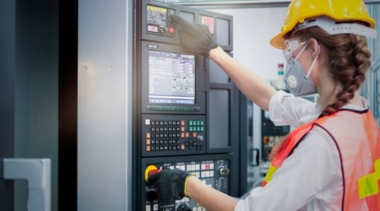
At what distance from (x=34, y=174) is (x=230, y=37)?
113cm

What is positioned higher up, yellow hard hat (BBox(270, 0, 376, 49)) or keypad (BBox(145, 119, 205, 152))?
yellow hard hat (BBox(270, 0, 376, 49))

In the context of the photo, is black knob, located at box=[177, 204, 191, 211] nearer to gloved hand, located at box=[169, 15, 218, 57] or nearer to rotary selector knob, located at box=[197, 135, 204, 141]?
rotary selector knob, located at box=[197, 135, 204, 141]

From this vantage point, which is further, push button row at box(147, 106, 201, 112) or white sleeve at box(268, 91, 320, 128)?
white sleeve at box(268, 91, 320, 128)

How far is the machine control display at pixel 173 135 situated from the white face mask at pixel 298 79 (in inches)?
15.4

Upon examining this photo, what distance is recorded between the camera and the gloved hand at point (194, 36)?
1.45 meters

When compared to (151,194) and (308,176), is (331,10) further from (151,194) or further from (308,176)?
(151,194)

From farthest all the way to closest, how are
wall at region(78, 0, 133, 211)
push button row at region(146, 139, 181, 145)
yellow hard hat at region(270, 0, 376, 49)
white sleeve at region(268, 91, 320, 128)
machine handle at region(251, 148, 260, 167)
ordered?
machine handle at region(251, 148, 260, 167) < white sleeve at region(268, 91, 320, 128) < push button row at region(146, 139, 181, 145) < wall at region(78, 0, 133, 211) < yellow hard hat at region(270, 0, 376, 49)

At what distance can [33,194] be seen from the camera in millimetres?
694

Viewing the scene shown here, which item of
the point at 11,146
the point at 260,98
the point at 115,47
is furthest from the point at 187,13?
the point at 11,146

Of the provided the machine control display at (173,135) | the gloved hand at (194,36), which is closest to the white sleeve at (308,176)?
the machine control display at (173,135)

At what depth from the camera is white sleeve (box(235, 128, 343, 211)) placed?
40.8 inches

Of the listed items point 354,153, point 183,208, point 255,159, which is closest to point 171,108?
point 183,208

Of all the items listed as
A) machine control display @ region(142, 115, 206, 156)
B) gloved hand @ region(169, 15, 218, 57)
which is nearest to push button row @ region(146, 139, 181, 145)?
machine control display @ region(142, 115, 206, 156)

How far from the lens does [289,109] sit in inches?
61.0
